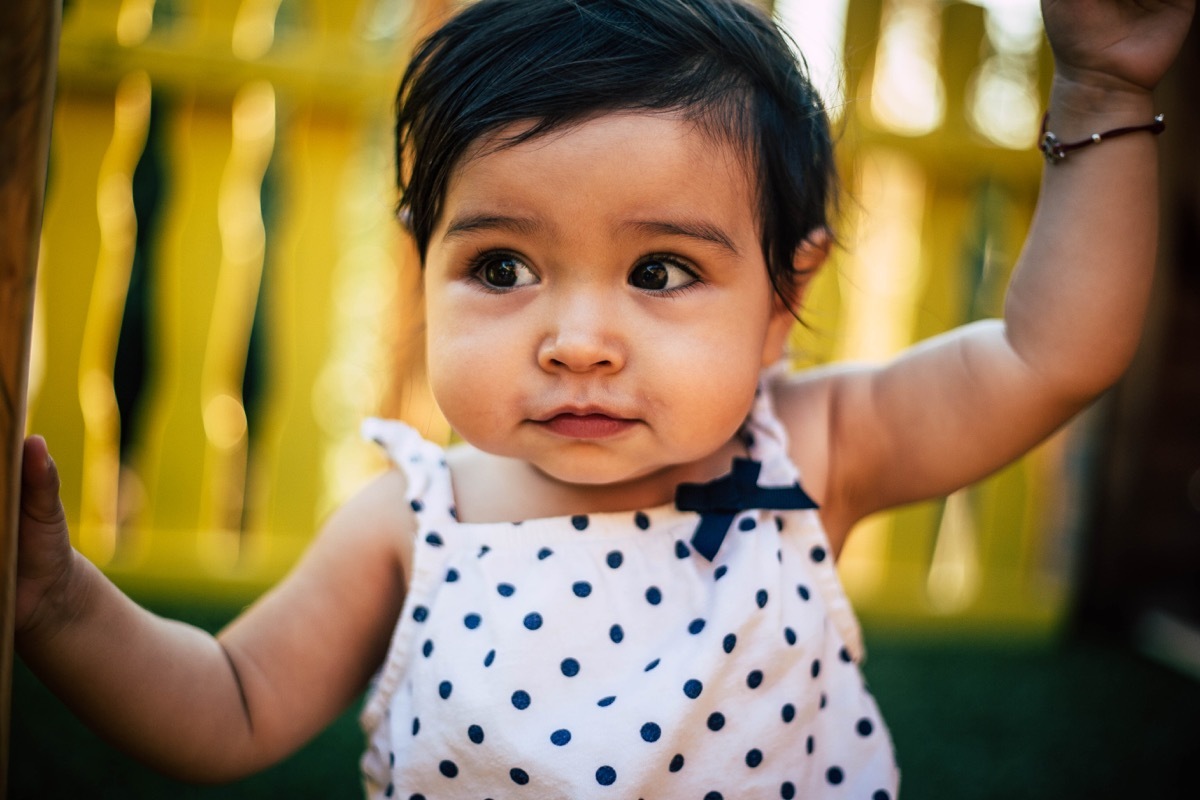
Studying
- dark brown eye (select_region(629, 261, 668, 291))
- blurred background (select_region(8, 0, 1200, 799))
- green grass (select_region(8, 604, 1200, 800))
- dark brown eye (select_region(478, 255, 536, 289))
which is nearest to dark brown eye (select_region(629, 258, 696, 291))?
dark brown eye (select_region(629, 261, 668, 291))

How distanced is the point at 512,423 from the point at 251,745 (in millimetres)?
457

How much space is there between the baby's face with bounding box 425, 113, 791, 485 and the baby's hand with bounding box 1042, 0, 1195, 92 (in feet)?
1.19

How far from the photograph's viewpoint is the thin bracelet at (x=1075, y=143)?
1013 mm

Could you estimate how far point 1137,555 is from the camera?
275 centimetres

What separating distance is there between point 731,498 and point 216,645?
0.58 meters

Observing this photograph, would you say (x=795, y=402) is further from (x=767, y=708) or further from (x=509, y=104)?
(x=509, y=104)

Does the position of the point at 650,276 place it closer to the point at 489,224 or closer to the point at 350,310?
the point at 489,224

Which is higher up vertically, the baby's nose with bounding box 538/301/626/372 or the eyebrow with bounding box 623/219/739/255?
the eyebrow with bounding box 623/219/739/255

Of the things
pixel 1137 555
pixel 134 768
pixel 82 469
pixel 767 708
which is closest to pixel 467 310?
pixel 767 708

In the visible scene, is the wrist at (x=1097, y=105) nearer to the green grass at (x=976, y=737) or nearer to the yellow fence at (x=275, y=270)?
the green grass at (x=976, y=737)

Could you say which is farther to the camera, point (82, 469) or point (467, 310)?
point (82, 469)

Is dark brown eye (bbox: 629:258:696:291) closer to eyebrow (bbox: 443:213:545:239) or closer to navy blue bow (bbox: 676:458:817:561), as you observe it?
eyebrow (bbox: 443:213:545:239)

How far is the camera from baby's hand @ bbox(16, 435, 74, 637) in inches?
33.5

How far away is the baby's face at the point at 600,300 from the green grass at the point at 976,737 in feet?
3.26
